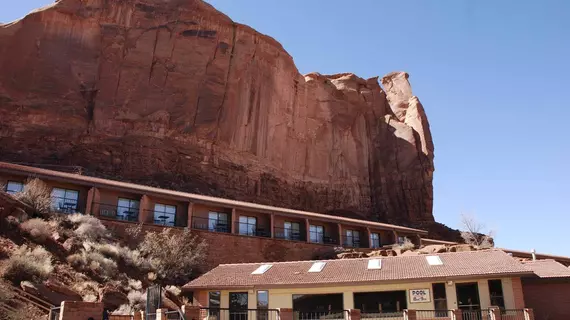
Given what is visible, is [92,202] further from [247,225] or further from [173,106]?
[173,106]

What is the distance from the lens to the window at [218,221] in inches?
1510

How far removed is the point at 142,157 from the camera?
50.1 m

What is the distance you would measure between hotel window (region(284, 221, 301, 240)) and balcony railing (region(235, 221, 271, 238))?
8.13 ft

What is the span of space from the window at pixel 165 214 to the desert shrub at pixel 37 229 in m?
11.0

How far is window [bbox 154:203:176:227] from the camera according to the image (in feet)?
119

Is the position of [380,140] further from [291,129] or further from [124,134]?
[124,134]

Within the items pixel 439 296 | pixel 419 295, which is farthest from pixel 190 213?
pixel 439 296

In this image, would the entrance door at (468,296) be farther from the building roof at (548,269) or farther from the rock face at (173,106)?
the rock face at (173,106)

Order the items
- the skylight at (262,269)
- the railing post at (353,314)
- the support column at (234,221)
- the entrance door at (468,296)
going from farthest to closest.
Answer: the support column at (234,221) < the skylight at (262,269) < the entrance door at (468,296) < the railing post at (353,314)

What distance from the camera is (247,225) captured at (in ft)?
132

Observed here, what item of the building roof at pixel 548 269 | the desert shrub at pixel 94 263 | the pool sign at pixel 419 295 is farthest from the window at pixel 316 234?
the desert shrub at pixel 94 263

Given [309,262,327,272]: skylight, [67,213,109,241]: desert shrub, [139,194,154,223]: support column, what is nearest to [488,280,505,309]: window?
[309,262,327,272]: skylight

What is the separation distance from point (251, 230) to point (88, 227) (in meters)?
14.0

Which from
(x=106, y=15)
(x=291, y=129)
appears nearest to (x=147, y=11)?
(x=106, y=15)
